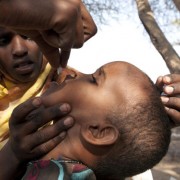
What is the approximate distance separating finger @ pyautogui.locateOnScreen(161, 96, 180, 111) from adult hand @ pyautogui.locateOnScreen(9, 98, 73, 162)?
0.35 metres

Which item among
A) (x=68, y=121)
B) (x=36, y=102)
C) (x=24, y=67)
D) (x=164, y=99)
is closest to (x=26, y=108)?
(x=36, y=102)

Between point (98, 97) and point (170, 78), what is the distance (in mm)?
296

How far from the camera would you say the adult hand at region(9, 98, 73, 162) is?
1.19 meters

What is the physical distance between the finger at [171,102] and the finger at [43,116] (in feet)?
1.15

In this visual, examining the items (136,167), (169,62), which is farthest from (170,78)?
(169,62)

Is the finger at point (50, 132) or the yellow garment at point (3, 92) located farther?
the yellow garment at point (3, 92)

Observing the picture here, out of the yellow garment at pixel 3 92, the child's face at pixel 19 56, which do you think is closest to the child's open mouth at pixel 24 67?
the child's face at pixel 19 56

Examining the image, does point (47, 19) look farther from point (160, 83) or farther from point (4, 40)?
point (4, 40)

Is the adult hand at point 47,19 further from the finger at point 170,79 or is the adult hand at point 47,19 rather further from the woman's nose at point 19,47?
the woman's nose at point 19,47

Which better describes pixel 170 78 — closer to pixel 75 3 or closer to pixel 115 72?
pixel 115 72

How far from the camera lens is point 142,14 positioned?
4.98 meters

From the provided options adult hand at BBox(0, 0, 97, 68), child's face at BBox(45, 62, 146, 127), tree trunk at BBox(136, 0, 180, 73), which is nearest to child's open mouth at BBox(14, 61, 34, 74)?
child's face at BBox(45, 62, 146, 127)

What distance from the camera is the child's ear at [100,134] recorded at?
3.92ft

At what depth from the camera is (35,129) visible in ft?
4.01
